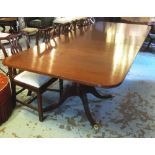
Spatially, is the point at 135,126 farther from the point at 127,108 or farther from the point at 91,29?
the point at 91,29

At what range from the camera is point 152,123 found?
2.24 meters

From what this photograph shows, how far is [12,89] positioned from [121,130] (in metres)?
1.27

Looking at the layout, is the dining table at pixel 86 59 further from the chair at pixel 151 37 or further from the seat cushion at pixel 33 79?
the chair at pixel 151 37

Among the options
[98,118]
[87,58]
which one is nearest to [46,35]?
[87,58]

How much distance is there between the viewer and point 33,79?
214 centimetres

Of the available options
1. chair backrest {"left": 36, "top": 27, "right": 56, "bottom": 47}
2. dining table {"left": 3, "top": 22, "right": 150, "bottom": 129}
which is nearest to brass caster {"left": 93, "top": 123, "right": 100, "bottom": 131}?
dining table {"left": 3, "top": 22, "right": 150, "bottom": 129}

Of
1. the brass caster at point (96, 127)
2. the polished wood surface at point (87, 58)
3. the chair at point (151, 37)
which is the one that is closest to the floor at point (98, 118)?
the brass caster at point (96, 127)

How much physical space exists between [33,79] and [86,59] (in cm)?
60

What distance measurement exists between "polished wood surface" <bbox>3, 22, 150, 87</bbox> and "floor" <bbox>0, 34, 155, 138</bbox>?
0.70 meters

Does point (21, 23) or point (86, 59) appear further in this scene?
point (21, 23)

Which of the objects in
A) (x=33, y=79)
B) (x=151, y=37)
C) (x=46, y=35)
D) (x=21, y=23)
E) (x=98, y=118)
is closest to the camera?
(x=33, y=79)

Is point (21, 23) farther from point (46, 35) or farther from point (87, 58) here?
point (87, 58)

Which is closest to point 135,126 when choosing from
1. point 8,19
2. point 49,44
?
point 49,44

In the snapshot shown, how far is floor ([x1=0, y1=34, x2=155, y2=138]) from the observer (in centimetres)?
209
